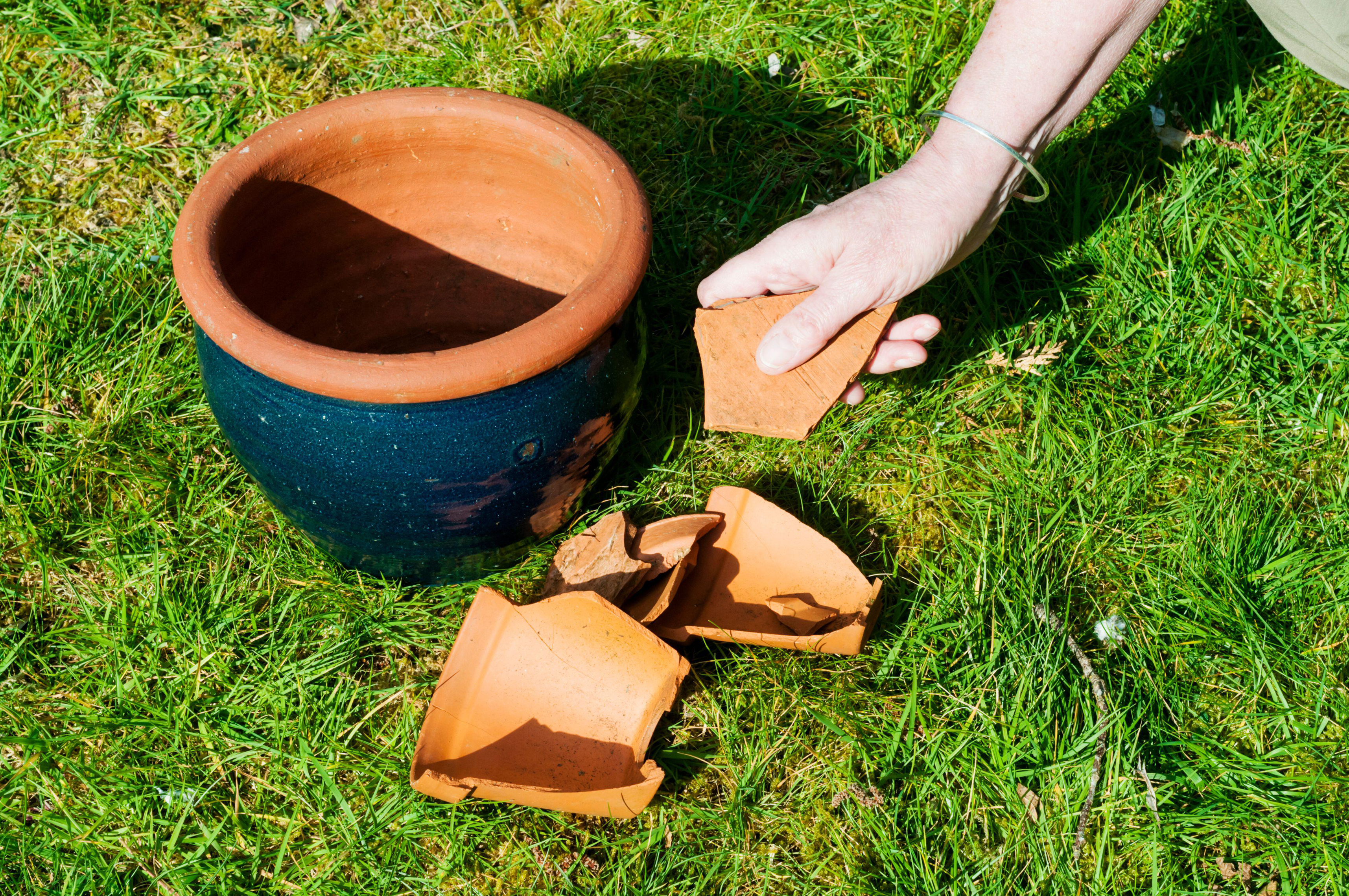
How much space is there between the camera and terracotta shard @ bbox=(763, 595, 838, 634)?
1.94 m

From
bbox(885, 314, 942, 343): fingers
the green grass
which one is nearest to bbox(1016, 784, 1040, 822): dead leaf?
the green grass

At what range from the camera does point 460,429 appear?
166 centimetres

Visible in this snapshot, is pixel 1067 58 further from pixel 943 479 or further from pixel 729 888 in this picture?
pixel 729 888

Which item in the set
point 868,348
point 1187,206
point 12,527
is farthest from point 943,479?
point 12,527

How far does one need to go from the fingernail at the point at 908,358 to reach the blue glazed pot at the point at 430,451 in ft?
1.73

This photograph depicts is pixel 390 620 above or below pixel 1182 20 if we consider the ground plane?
below

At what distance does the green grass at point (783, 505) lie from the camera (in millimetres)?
1837

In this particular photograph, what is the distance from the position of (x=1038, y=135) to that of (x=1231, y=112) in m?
1.19

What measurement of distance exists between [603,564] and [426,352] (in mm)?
505

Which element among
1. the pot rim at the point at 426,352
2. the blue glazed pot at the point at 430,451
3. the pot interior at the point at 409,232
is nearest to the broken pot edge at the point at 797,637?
the blue glazed pot at the point at 430,451

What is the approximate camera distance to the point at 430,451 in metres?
1.67

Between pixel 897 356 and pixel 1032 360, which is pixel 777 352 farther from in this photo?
pixel 1032 360

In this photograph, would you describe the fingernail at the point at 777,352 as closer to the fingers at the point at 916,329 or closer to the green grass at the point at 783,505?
the fingers at the point at 916,329

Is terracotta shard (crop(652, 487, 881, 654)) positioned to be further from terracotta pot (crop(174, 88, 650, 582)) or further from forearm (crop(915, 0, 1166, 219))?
forearm (crop(915, 0, 1166, 219))
